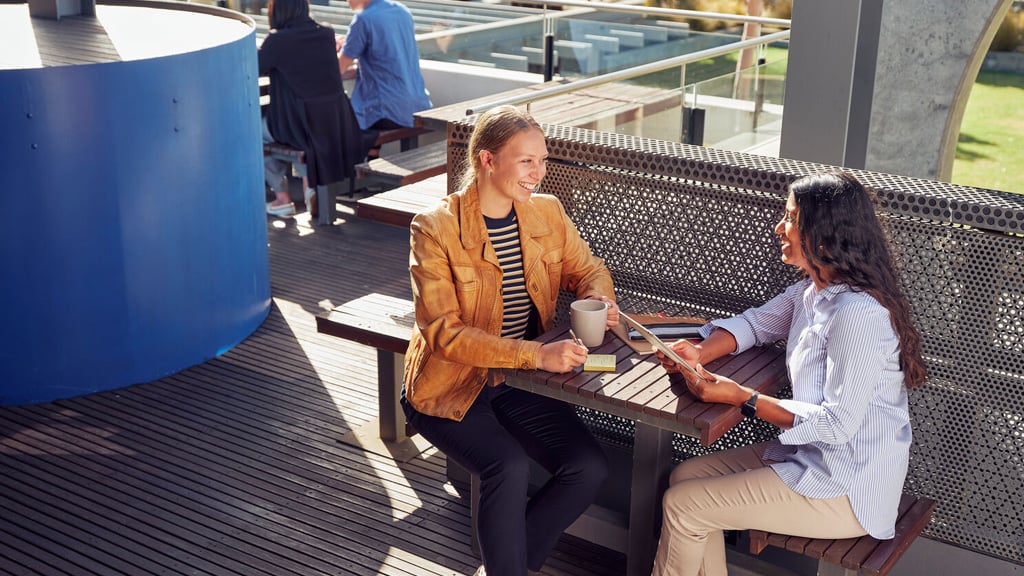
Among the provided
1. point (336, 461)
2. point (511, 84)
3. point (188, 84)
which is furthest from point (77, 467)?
point (511, 84)

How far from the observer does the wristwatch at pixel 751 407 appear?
Answer: 9.58ft

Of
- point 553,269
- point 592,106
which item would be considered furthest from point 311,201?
point 553,269

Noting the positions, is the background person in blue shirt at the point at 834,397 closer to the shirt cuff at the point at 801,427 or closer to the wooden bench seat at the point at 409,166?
the shirt cuff at the point at 801,427

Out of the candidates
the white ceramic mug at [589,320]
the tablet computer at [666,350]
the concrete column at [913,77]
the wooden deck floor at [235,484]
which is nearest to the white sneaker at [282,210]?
the wooden deck floor at [235,484]

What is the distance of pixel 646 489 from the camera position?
3.43 m

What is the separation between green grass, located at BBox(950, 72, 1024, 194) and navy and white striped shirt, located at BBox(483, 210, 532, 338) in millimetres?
10769

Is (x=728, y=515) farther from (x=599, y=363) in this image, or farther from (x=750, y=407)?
(x=599, y=363)

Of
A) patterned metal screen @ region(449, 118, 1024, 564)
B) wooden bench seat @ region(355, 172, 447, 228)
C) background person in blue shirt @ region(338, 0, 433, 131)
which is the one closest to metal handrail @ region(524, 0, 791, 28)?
background person in blue shirt @ region(338, 0, 433, 131)

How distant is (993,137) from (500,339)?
51.7 ft

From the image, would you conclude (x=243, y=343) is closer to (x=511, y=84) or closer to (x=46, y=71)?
(x=46, y=71)

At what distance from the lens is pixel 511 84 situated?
9.31 metres

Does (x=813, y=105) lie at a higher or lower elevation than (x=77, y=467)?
higher

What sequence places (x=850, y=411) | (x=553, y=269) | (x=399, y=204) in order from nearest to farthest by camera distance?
1. (x=850, y=411)
2. (x=553, y=269)
3. (x=399, y=204)

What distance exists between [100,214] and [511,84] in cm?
489
